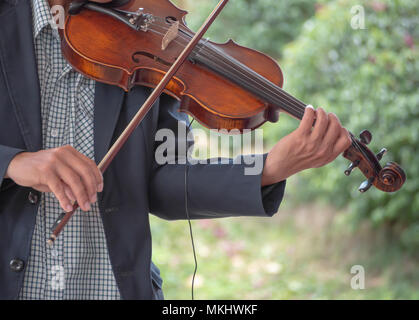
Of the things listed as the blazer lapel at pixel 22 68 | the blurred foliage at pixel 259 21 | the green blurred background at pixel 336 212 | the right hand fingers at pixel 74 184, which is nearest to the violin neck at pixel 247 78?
the blazer lapel at pixel 22 68

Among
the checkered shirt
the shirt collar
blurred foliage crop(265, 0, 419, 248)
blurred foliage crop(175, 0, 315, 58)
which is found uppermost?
blurred foliage crop(175, 0, 315, 58)

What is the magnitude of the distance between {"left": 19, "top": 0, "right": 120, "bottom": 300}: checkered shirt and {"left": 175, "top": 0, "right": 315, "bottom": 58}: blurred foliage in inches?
139

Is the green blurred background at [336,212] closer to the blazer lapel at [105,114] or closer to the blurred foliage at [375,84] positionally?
the blurred foliage at [375,84]

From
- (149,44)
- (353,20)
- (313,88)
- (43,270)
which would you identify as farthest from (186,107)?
(313,88)

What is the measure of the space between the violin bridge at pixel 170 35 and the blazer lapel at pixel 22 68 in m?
0.28

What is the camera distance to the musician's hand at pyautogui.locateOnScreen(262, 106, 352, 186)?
951 mm

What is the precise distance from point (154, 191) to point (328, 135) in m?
0.40

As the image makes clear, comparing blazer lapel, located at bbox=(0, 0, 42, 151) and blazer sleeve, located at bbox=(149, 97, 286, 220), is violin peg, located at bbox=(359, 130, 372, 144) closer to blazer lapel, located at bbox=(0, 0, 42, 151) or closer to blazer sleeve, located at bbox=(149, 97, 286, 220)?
blazer sleeve, located at bbox=(149, 97, 286, 220)

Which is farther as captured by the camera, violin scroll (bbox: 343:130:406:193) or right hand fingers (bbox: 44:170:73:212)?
violin scroll (bbox: 343:130:406:193)

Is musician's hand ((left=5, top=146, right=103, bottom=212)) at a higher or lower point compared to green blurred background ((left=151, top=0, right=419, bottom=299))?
lower

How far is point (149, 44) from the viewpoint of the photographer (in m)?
1.20

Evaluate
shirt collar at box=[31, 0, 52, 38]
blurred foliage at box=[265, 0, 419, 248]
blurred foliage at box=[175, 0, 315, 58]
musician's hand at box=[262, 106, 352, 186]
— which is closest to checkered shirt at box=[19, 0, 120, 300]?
shirt collar at box=[31, 0, 52, 38]

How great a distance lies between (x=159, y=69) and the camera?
1.16 m

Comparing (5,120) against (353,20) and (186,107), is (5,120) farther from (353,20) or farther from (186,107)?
(353,20)
